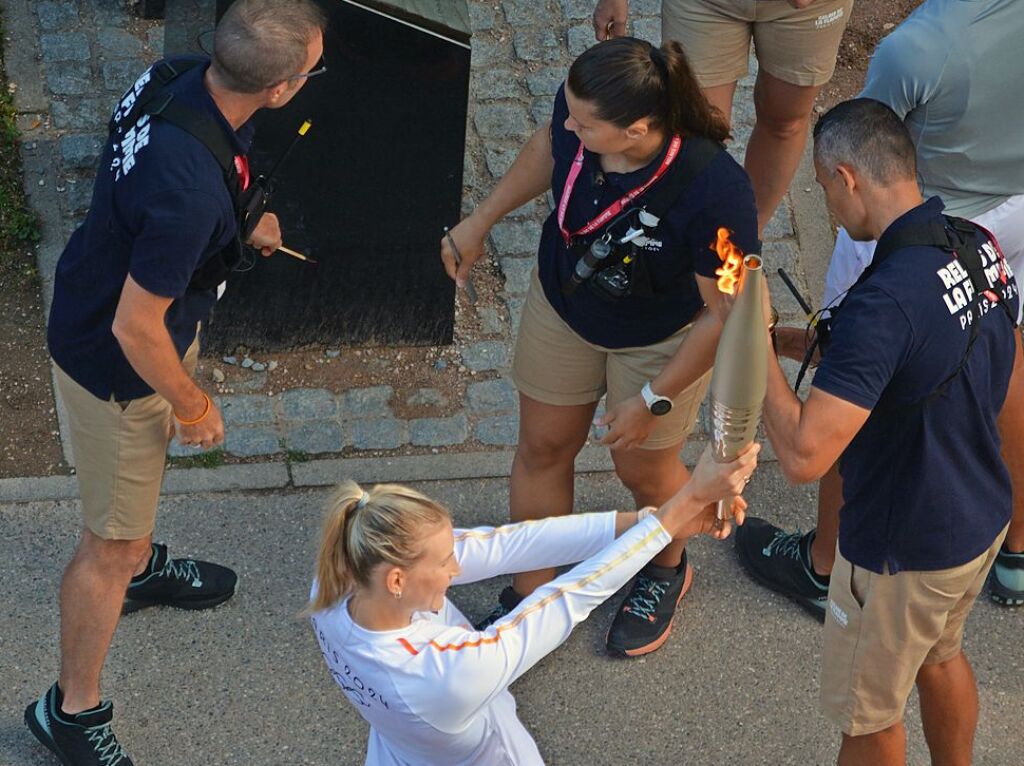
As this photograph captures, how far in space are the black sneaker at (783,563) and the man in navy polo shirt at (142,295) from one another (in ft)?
6.53

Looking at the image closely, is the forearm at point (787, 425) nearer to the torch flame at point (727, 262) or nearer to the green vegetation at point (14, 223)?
the torch flame at point (727, 262)

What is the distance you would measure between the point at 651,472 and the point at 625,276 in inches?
32.3

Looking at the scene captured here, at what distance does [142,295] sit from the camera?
3.35 meters

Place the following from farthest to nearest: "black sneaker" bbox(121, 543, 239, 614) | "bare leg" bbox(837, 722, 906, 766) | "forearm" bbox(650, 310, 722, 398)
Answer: "black sneaker" bbox(121, 543, 239, 614) < "bare leg" bbox(837, 722, 906, 766) < "forearm" bbox(650, 310, 722, 398)

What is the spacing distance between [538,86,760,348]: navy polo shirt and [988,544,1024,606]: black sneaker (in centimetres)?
168

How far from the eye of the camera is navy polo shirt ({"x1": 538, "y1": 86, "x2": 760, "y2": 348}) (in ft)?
11.8

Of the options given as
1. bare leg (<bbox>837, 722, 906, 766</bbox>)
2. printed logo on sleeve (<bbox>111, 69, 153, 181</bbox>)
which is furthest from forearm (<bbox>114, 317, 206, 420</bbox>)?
bare leg (<bbox>837, 722, 906, 766</bbox>)

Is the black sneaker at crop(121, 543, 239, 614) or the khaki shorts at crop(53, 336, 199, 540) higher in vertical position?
the khaki shorts at crop(53, 336, 199, 540)

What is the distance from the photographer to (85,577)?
3963 mm

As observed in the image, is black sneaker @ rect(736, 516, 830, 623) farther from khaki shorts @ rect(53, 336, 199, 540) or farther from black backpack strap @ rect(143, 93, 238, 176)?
black backpack strap @ rect(143, 93, 238, 176)

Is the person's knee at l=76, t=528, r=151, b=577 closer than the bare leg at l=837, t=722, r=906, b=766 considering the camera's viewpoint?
No

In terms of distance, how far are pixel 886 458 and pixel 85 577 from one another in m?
2.27

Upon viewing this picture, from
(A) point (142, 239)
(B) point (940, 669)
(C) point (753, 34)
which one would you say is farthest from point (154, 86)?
(B) point (940, 669)

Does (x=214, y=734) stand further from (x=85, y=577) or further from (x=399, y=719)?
(x=399, y=719)
